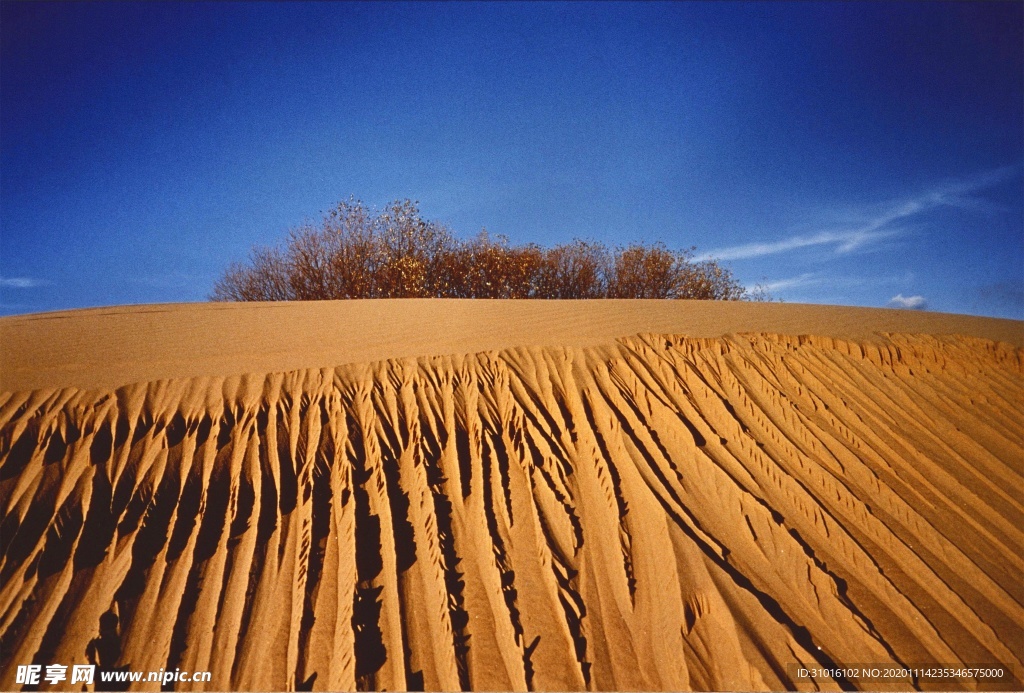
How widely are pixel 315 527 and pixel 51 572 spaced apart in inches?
62.8

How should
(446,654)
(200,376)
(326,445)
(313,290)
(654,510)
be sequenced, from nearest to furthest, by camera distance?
(446,654), (654,510), (326,445), (200,376), (313,290)

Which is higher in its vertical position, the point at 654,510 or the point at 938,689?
the point at 654,510

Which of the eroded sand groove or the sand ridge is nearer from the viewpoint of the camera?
the eroded sand groove

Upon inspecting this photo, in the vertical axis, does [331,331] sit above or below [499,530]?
above

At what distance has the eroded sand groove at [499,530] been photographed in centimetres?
318

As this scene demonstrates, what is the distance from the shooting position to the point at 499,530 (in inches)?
153

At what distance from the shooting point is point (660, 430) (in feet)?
16.1

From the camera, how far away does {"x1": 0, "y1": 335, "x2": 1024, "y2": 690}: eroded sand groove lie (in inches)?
125

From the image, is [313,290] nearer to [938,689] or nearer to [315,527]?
[315,527]

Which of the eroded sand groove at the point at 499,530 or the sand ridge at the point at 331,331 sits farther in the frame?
the sand ridge at the point at 331,331

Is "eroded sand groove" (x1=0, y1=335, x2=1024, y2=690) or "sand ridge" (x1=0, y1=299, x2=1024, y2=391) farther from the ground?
"sand ridge" (x1=0, y1=299, x2=1024, y2=391)

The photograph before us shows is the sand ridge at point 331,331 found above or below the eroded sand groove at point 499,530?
above

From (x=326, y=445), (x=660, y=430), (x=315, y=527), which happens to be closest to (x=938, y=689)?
(x=660, y=430)

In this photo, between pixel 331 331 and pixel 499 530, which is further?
pixel 331 331
